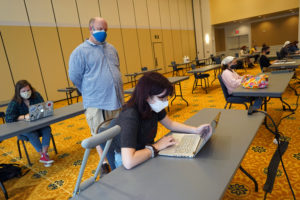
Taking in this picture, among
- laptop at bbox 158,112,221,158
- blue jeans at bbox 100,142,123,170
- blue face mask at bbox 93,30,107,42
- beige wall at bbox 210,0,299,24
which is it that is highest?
beige wall at bbox 210,0,299,24

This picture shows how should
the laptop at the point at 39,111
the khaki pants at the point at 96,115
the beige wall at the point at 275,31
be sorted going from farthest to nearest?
the beige wall at the point at 275,31 → the laptop at the point at 39,111 → the khaki pants at the point at 96,115

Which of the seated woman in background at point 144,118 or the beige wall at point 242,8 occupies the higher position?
the beige wall at point 242,8

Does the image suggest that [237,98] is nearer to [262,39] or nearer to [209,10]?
[209,10]

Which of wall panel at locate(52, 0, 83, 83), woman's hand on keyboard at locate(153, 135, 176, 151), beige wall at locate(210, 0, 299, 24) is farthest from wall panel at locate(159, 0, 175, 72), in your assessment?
woman's hand on keyboard at locate(153, 135, 176, 151)

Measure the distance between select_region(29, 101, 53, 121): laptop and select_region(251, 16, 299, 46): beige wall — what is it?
15.8m

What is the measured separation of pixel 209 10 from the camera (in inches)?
566

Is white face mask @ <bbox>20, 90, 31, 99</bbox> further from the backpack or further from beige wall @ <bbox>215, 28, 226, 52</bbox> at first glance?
beige wall @ <bbox>215, 28, 226, 52</bbox>

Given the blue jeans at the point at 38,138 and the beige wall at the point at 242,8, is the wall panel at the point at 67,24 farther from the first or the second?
the beige wall at the point at 242,8

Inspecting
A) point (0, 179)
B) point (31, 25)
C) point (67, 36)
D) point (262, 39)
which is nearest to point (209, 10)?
point (262, 39)

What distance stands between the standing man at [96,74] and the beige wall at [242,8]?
44.0ft

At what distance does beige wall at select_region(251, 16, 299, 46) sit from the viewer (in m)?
13.6

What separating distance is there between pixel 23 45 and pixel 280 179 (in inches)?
306

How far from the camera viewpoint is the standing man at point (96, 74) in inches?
78.4

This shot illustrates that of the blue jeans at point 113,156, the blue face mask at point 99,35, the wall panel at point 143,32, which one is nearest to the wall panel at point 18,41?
the wall panel at point 143,32
